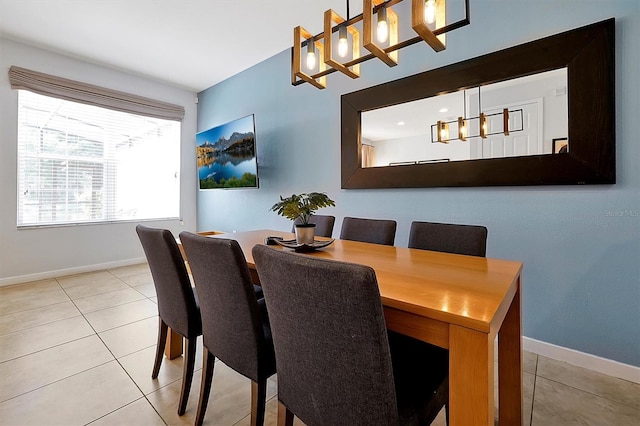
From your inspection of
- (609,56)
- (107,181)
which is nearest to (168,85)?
(107,181)

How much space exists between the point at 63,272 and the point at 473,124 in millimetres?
4833

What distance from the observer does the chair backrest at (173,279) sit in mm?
1319

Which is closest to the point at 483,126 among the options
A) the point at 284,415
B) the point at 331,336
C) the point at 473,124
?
the point at 473,124

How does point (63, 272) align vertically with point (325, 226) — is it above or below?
below

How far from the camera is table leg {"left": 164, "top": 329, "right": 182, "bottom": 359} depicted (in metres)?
1.90

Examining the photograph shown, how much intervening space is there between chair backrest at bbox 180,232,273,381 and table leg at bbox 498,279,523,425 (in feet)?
3.41

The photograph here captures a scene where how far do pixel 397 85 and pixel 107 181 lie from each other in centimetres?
397

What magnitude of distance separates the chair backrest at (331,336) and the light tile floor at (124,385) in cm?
74

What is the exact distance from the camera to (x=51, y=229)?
3.59 meters

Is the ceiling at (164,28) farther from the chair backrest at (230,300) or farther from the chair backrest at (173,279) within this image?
the chair backrest at (230,300)

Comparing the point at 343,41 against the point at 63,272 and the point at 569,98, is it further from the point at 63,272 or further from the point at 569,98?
the point at 63,272

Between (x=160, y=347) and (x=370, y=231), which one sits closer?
(x=160, y=347)

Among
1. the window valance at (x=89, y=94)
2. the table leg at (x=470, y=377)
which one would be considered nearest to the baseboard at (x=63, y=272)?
the window valance at (x=89, y=94)

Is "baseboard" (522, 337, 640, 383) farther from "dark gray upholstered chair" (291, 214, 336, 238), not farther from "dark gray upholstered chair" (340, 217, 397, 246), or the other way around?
"dark gray upholstered chair" (291, 214, 336, 238)
